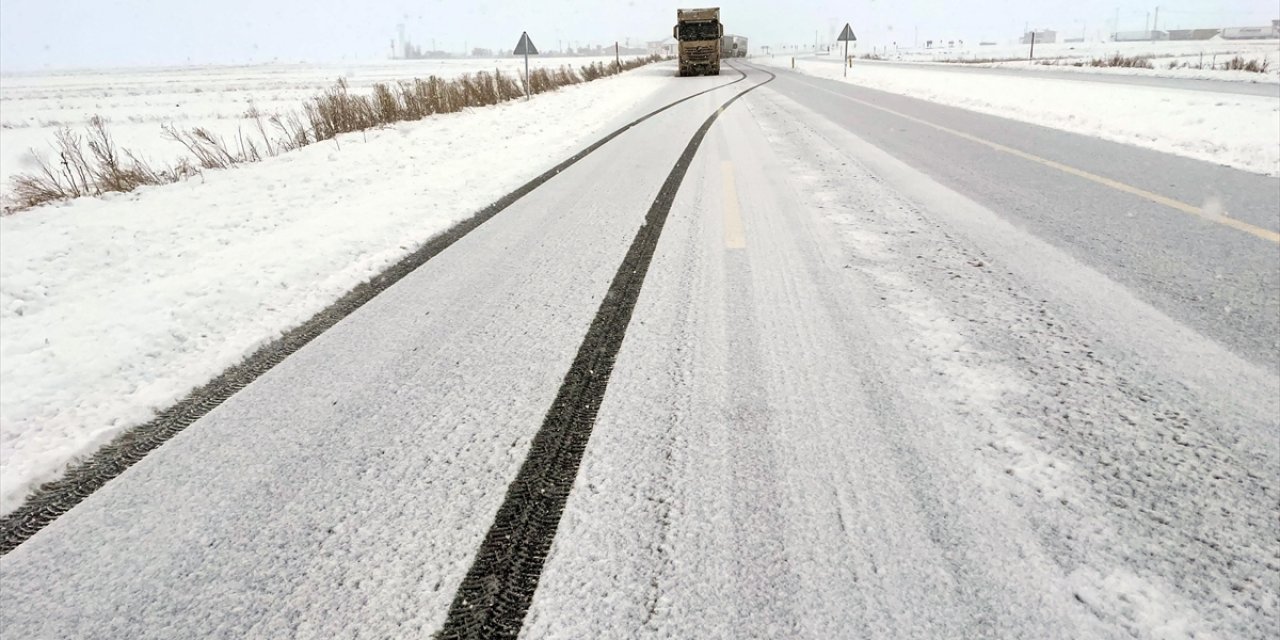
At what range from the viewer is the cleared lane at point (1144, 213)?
3291 millimetres

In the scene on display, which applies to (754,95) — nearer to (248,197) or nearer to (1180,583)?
(248,197)

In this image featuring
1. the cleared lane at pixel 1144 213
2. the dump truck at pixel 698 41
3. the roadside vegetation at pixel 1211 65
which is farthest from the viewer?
the dump truck at pixel 698 41

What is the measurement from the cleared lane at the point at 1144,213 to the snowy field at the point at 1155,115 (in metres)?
0.70

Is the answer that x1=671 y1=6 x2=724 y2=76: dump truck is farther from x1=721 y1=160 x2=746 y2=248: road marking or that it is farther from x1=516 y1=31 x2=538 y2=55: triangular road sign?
x1=721 y1=160 x2=746 y2=248: road marking

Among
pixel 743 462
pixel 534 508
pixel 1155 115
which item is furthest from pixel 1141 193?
pixel 1155 115

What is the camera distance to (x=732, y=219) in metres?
5.02

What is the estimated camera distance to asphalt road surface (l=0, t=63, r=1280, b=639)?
1.50 metres

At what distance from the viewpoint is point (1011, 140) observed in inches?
367

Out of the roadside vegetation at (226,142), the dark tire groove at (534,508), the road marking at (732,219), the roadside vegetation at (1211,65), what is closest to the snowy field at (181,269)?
the roadside vegetation at (226,142)

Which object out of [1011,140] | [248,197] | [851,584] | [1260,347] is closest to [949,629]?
[851,584]

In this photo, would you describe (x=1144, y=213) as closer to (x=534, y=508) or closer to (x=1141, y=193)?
(x=1141, y=193)

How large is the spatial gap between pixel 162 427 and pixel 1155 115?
1439 cm

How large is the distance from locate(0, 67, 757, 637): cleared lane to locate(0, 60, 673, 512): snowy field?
45 cm

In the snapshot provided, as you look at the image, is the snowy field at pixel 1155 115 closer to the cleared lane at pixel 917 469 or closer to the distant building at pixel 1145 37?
the cleared lane at pixel 917 469
